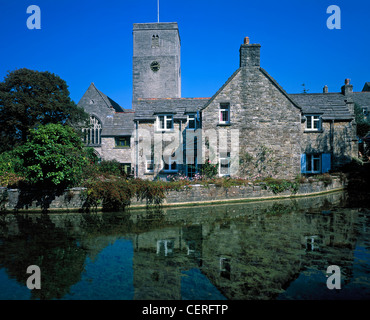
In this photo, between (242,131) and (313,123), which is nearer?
(242,131)

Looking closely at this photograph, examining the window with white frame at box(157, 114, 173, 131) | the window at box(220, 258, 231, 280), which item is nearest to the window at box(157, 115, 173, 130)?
the window with white frame at box(157, 114, 173, 131)

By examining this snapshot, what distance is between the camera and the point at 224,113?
18219 mm

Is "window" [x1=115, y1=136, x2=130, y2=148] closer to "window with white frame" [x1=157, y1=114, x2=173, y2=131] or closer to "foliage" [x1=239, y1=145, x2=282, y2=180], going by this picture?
"window with white frame" [x1=157, y1=114, x2=173, y2=131]

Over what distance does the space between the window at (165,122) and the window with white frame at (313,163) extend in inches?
519

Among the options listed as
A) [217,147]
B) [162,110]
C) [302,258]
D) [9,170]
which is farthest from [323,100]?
[9,170]

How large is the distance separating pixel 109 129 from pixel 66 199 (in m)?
16.5

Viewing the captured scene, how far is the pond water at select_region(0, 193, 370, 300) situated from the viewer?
495 cm

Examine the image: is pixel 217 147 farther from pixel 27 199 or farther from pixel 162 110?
pixel 27 199

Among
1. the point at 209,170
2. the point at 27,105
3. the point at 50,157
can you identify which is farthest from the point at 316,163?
the point at 27,105

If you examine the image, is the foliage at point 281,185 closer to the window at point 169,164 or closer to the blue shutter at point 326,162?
the blue shutter at point 326,162

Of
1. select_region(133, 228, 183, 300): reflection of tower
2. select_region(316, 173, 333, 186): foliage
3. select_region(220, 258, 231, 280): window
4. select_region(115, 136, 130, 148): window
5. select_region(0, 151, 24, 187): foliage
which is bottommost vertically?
select_region(133, 228, 183, 300): reflection of tower

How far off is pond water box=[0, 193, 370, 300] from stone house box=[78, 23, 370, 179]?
6839 millimetres

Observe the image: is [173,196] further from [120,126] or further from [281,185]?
[120,126]

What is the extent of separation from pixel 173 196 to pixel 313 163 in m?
14.8
